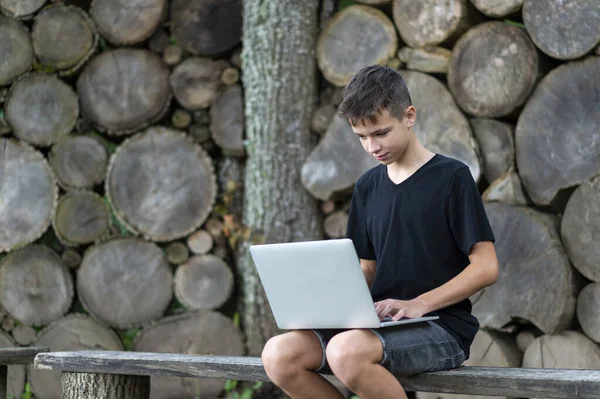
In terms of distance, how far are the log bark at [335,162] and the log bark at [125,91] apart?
0.78m

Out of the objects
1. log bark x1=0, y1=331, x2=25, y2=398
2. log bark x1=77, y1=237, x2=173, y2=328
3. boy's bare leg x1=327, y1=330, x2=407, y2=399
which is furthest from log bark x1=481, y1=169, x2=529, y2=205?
log bark x1=0, y1=331, x2=25, y2=398

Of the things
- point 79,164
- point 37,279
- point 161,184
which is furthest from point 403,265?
point 37,279

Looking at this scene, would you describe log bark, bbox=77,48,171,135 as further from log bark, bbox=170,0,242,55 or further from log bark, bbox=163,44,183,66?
log bark, bbox=170,0,242,55

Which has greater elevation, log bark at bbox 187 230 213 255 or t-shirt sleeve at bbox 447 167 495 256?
t-shirt sleeve at bbox 447 167 495 256

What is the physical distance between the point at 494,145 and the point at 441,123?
0.23m

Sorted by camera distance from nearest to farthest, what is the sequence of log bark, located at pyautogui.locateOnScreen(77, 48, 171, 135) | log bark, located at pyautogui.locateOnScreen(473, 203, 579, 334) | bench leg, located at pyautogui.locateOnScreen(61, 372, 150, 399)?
bench leg, located at pyautogui.locateOnScreen(61, 372, 150, 399)
log bark, located at pyautogui.locateOnScreen(473, 203, 579, 334)
log bark, located at pyautogui.locateOnScreen(77, 48, 171, 135)

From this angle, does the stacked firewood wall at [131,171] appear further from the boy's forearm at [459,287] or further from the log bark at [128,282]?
the boy's forearm at [459,287]

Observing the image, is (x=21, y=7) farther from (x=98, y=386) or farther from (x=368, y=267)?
(x=368, y=267)

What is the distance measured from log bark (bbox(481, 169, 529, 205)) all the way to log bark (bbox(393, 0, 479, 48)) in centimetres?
59

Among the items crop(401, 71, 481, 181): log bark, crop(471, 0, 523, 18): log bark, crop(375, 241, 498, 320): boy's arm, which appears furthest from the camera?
crop(401, 71, 481, 181): log bark

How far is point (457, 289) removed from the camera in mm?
1977

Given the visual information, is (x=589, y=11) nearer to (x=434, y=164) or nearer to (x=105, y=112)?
(x=434, y=164)

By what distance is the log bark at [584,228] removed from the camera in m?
2.84

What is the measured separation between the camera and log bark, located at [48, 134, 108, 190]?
3.92 meters
